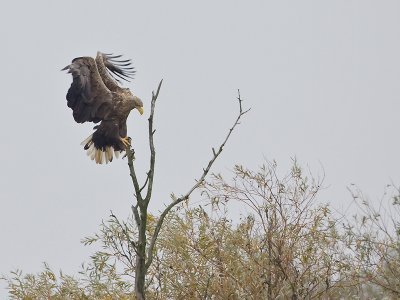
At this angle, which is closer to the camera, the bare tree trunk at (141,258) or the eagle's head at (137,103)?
the bare tree trunk at (141,258)

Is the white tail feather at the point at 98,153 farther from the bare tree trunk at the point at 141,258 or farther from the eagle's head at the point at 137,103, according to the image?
the bare tree trunk at the point at 141,258

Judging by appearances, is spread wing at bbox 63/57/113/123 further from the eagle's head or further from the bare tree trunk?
the bare tree trunk

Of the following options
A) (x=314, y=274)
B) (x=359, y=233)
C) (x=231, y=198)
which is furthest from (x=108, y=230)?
(x=359, y=233)

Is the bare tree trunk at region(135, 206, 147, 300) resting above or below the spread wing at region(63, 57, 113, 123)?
below

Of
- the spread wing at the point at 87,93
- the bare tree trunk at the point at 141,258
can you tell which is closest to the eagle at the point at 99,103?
the spread wing at the point at 87,93

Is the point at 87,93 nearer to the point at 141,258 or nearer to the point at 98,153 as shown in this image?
the point at 98,153

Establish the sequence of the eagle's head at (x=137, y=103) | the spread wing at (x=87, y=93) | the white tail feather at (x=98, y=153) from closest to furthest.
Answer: the spread wing at (x=87, y=93)
the eagle's head at (x=137, y=103)
the white tail feather at (x=98, y=153)

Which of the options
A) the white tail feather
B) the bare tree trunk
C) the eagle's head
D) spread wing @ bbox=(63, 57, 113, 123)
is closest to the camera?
the bare tree trunk

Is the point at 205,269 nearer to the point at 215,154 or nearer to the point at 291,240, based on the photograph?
the point at 291,240

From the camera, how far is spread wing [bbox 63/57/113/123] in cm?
835

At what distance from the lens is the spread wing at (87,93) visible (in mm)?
8352

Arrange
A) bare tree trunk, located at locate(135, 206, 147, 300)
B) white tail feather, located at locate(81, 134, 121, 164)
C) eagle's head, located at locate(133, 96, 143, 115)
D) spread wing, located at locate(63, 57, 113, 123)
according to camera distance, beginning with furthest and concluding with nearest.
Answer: white tail feather, located at locate(81, 134, 121, 164) → eagle's head, located at locate(133, 96, 143, 115) → spread wing, located at locate(63, 57, 113, 123) → bare tree trunk, located at locate(135, 206, 147, 300)

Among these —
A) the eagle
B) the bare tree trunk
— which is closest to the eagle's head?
the eagle

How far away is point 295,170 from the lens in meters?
7.50
